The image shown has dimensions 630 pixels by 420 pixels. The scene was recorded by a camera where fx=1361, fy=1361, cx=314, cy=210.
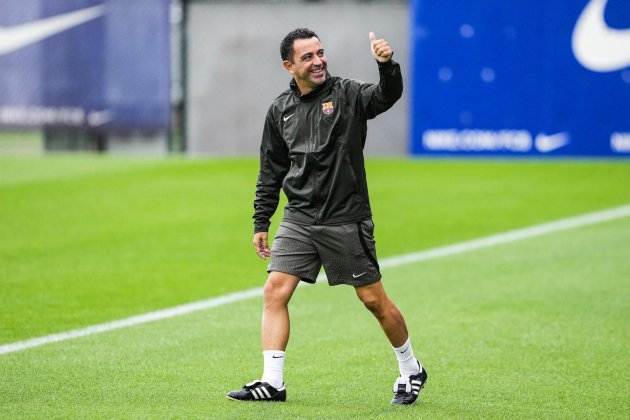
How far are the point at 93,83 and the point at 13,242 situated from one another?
8.01m

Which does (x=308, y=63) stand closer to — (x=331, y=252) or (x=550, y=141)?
(x=331, y=252)

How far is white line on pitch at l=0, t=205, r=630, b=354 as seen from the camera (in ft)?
30.6

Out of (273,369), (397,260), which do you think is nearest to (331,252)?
(273,369)

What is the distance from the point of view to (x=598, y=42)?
797 inches

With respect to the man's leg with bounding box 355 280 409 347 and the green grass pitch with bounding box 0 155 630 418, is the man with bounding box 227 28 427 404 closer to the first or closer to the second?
the man's leg with bounding box 355 280 409 347

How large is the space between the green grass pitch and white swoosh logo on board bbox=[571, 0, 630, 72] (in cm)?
153

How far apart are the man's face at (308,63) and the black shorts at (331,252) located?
78 centimetres

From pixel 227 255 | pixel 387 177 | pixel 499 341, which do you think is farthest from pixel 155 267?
pixel 387 177

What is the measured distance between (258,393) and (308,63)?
177 centimetres

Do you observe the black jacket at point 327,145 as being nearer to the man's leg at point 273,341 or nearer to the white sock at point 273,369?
the man's leg at point 273,341

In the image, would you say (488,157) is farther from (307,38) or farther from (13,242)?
(307,38)

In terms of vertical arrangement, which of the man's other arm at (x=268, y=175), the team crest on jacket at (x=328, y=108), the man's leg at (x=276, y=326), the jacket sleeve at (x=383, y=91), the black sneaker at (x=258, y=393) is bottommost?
the black sneaker at (x=258, y=393)

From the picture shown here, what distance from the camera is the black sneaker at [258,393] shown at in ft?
23.8

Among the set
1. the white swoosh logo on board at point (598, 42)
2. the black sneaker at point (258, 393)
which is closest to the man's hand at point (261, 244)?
the black sneaker at point (258, 393)
